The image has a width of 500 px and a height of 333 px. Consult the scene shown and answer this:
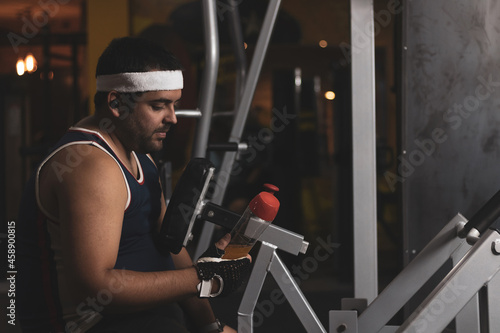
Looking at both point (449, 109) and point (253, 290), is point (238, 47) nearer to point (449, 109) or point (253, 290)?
point (449, 109)

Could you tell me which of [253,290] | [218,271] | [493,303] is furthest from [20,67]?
[493,303]

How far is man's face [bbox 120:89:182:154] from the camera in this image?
1.51 metres

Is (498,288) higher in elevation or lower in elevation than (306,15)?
lower

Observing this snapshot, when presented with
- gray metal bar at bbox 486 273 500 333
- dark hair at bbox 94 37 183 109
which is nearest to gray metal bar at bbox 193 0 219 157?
dark hair at bbox 94 37 183 109

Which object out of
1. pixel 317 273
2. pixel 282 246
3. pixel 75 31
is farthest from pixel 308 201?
pixel 282 246

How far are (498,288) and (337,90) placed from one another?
3061mm

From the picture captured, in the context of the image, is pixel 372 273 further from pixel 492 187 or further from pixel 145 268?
pixel 145 268

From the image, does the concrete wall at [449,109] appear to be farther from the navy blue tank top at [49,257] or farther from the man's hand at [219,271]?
the navy blue tank top at [49,257]

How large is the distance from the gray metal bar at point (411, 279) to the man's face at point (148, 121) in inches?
30.9

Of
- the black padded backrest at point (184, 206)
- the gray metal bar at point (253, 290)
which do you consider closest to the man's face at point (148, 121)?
the black padded backrest at point (184, 206)

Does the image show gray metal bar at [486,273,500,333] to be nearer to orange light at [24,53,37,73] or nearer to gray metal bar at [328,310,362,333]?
gray metal bar at [328,310,362,333]

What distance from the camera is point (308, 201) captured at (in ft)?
21.2

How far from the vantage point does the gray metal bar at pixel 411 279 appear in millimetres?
1827

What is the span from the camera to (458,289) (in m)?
1.45
